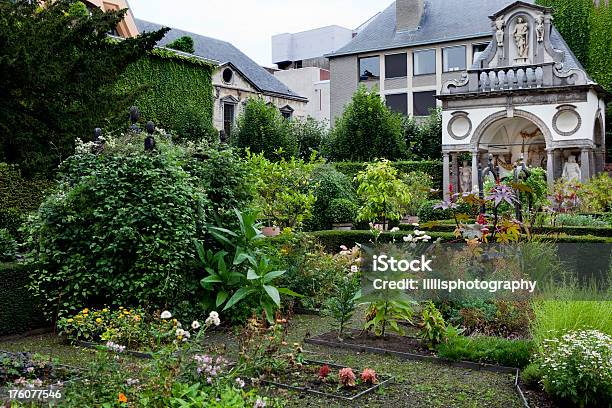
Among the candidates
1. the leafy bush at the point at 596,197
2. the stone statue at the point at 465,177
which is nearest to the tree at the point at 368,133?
the stone statue at the point at 465,177

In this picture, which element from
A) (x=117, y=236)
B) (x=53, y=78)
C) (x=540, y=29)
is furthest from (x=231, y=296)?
(x=540, y=29)

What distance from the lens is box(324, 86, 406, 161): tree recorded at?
27781 mm

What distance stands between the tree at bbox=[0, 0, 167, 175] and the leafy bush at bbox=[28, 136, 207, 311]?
11.8ft

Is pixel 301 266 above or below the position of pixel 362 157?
below

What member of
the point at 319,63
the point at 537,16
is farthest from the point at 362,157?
the point at 319,63

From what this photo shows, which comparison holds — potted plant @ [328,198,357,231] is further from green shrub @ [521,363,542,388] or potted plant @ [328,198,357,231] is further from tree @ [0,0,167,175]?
green shrub @ [521,363,542,388]

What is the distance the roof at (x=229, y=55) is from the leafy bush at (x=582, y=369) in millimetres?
27559

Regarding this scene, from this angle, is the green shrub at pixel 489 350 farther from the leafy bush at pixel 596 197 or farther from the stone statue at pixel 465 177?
the stone statue at pixel 465 177

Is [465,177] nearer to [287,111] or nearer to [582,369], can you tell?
[287,111]

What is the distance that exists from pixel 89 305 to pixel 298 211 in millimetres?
6595

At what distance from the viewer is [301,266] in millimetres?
9641

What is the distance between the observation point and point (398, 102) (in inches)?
1457

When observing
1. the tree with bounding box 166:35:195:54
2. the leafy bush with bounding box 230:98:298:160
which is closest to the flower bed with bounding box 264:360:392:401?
the leafy bush with bounding box 230:98:298:160

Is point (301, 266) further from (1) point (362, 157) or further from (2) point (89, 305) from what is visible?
(1) point (362, 157)
